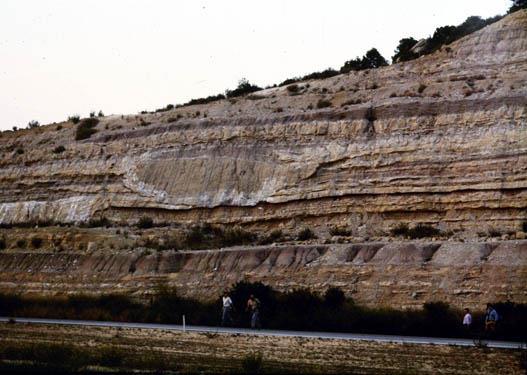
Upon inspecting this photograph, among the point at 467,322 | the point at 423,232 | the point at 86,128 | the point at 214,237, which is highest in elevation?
the point at 86,128

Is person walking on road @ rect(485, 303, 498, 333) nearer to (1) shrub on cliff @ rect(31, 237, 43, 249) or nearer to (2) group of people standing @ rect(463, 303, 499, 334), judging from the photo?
(2) group of people standing @ rect(463, 303, 499, 334)

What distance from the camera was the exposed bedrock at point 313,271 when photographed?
28.6 meters

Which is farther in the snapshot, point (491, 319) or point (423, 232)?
point (423, 232)

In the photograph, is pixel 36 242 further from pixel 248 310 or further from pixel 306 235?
pixel 248 310

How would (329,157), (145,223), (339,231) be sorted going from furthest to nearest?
(145,223) < (329,157) < (339,231)

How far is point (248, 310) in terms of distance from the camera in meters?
30.1

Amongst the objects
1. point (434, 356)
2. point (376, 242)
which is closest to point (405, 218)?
point (376, 242)

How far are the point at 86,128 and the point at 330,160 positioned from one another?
64.4ft

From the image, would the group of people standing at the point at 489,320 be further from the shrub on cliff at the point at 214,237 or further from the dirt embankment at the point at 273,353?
the shrub on cliff at the point at 214,237

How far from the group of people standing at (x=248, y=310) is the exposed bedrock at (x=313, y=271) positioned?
8.47ft

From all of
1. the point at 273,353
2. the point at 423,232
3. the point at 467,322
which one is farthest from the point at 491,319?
the point at 423,232

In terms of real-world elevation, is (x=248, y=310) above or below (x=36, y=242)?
below

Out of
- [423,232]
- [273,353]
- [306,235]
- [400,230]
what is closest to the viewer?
[273,353]

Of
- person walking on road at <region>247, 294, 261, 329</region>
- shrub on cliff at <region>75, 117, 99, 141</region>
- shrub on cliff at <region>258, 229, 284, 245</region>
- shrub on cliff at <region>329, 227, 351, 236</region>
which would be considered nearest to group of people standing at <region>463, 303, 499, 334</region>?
person walking on road at <region>247, 294, 261, 329</region>
